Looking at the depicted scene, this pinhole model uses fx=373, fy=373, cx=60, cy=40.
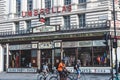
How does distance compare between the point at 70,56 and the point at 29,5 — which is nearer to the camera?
the point at 70,56

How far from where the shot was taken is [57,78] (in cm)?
2944

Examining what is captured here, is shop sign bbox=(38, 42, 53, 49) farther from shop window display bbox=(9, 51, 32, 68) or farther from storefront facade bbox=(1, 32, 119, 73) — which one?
shop window display bbox=(9, 51, 32, 68)

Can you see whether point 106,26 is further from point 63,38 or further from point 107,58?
point 63,38

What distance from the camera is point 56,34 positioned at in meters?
48.2

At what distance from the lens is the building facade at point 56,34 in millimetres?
44531

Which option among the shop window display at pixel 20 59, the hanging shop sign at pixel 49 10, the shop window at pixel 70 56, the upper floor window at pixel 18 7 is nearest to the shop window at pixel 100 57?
the shop window at pixel 70 56

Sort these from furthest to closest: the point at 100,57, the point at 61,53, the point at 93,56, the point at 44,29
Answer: the point at 44,29 → the point at 61,53 → the point at 93,56 → the point at 100,57

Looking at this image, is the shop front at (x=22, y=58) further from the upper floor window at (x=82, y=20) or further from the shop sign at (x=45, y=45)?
the upper floor window at (x=82, y=20)

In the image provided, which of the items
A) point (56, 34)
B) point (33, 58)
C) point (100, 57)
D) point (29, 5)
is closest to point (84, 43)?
point (100, 57)

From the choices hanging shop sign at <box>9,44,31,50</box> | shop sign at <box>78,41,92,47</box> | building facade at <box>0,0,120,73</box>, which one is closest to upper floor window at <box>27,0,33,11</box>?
building facade at <box>0,0,120,73</box>

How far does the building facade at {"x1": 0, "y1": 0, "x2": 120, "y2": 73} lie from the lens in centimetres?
4453

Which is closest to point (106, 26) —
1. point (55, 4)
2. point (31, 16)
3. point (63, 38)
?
point (63, 38)

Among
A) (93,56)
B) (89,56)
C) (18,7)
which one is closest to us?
(93,56)

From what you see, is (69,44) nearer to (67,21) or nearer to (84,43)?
(84,43)
